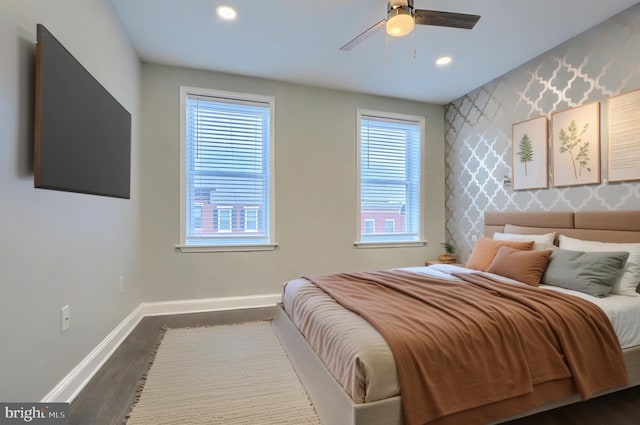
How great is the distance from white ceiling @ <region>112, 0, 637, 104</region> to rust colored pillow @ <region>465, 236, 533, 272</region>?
1.93 meters

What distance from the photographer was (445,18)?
202 centimetres

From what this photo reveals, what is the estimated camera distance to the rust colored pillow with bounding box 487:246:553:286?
2.43m

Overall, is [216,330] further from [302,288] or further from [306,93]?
[306,93]

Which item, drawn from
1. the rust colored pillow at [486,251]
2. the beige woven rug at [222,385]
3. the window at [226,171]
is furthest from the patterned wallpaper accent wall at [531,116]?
the beige woven rug at [222,385]

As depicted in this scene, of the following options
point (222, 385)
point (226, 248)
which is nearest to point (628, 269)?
point (222, 385)

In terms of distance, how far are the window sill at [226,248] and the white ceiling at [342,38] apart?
2.04 m

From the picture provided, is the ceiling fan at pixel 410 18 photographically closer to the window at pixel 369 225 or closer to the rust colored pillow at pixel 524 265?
the rust colored pillow at pixel 524 265

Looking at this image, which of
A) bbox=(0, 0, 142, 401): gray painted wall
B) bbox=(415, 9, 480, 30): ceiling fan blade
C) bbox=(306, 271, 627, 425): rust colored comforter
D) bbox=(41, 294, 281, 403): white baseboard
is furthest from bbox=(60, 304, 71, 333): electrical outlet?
bbox=(415, 9, 480, 30): ceiling fan blade

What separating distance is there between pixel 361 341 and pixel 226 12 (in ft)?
8.80

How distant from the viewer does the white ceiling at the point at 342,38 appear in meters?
2.42

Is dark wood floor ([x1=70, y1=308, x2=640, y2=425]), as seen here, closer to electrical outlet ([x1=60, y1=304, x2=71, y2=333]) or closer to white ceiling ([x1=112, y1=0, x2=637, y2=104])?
electrical outlet ([x1=60, y1=304, x2=71, y2=333])

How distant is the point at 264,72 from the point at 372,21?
1.43 meters

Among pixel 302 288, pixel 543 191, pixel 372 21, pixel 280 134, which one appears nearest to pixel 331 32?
pixel 372 21

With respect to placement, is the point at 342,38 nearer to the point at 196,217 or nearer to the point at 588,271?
the point at 196,217
